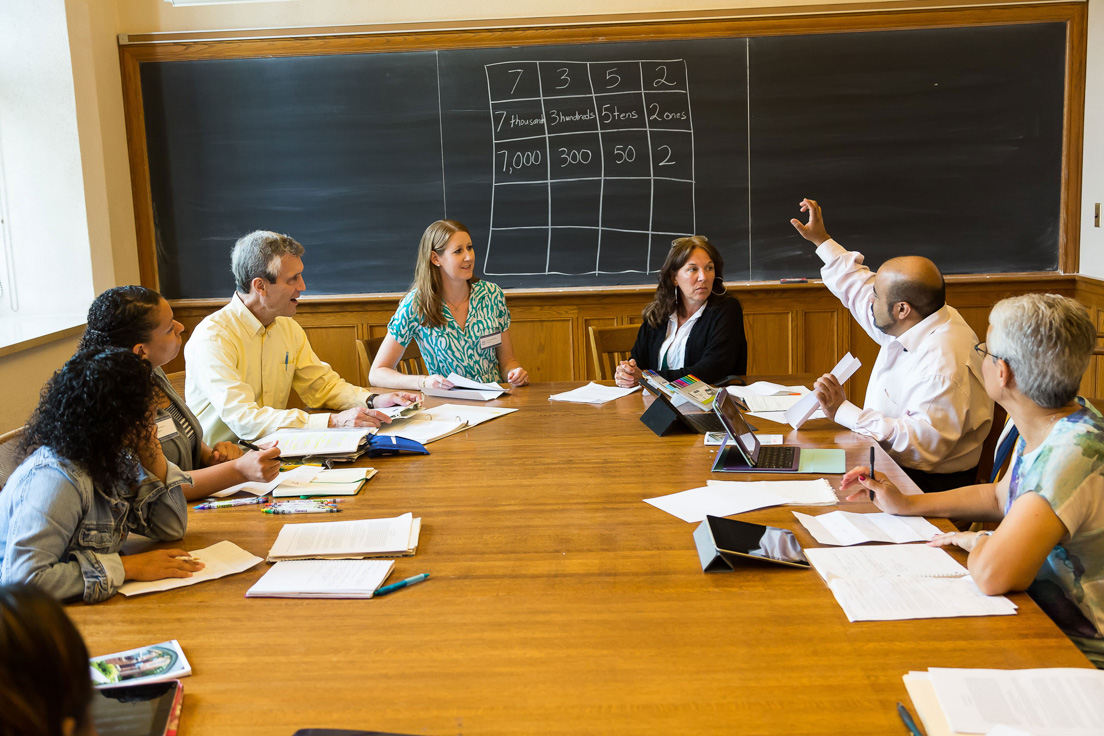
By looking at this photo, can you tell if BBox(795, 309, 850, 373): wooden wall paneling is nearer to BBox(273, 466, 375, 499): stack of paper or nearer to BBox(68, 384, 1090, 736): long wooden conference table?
BBox(68, 384, 1090, 736): long wooden conference table

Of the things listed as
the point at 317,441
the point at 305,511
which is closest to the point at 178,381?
the point at 317,441

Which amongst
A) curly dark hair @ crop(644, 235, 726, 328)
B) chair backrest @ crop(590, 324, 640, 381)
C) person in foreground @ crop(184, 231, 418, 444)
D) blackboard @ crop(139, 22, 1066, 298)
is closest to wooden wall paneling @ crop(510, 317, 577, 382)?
blackboard @ crop(139, 22, 1066, 298)

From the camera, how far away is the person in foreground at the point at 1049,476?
55.3 inches

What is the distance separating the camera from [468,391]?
10.3ft

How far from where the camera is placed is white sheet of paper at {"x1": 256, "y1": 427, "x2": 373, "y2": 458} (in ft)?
7.69

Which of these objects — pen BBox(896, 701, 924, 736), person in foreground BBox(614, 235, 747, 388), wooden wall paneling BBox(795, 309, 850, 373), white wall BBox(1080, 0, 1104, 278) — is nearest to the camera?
pen BBox(896, 701, 924, 736)

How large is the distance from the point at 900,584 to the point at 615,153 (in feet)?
11.5

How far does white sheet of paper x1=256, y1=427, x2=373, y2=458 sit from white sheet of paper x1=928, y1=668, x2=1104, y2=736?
5.33 ft

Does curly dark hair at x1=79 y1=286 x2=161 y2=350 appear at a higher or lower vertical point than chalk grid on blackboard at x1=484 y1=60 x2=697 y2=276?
lower

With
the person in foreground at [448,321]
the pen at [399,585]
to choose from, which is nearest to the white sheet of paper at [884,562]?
the pen at [399,585]

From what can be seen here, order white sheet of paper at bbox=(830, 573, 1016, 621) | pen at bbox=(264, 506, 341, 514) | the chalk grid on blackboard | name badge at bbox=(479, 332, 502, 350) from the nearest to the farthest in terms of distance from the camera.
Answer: white sheet of paper at bbox=(830, 573, 1016, 621) < pen at bbox=(264, 506, 341, 514) < name badge at bbox=(479, 332, 502, 350) < the chalk grid on blackboard

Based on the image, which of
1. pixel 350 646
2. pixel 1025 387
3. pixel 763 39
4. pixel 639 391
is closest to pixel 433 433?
pixel 639 391

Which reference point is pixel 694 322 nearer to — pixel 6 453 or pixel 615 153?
pixel 615 153

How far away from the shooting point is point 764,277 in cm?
469
